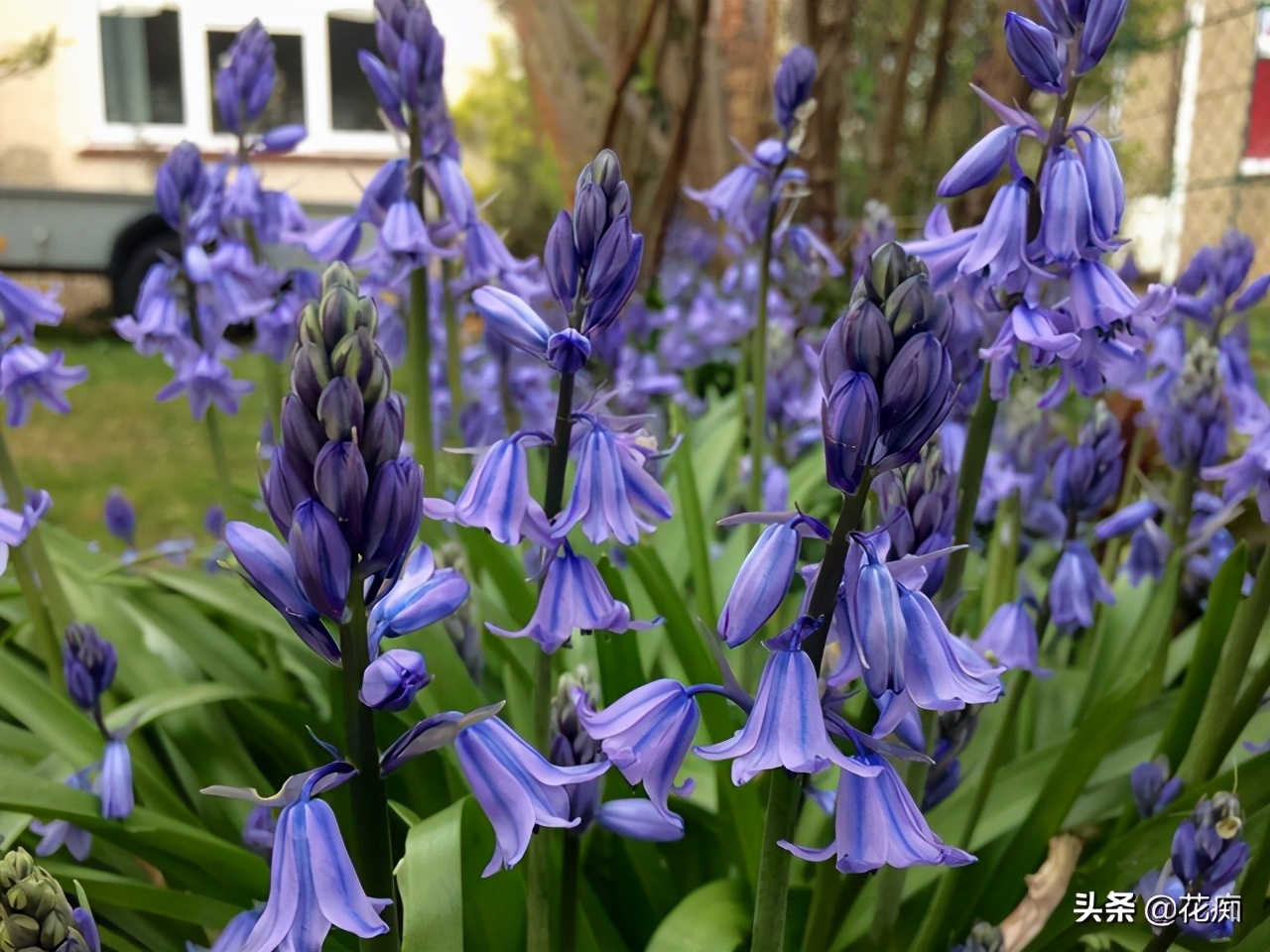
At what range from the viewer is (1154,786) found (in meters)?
1.55

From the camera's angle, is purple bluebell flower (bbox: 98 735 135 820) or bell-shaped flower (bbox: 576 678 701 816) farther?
purple bluebell flower (bbox: 98 735 135 820)

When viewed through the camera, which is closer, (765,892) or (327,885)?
(327,885)

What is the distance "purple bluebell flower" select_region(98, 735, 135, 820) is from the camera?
1.44 m

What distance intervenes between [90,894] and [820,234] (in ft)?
15.7

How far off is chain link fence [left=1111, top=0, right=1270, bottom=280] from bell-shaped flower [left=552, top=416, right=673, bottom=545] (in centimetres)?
622

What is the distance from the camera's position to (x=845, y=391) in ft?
2.53

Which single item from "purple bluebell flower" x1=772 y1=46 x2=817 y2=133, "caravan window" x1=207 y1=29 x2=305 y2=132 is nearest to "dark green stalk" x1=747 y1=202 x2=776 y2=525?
"purple bluebell flower" x1=772 y1=46 x2=817 y2=133

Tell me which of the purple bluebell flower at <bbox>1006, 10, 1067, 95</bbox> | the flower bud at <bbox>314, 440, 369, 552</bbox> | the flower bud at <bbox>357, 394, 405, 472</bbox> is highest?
the purple bluebell flower at <bbox>1006, 10, 1067, 95</bbox>

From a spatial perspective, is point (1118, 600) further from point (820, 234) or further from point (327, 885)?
point (820, 234)

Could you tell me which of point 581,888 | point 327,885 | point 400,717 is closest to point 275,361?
point 400,717

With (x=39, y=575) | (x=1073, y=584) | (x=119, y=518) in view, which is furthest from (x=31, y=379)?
(x=1073, y=584)

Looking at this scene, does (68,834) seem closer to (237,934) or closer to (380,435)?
(237,934)

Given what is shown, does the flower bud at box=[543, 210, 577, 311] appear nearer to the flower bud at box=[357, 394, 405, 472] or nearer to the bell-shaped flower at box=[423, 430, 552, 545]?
the bell-shaped flower at box=[423, 430, 552, 545]

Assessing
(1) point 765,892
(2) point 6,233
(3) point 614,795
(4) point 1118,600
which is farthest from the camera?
(2) point 6,233
